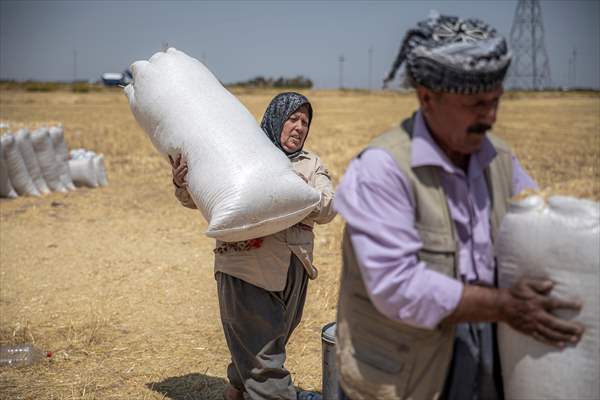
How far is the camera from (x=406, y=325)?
1.93 metres

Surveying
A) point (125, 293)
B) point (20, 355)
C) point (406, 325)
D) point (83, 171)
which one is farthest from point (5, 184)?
point (406, 325)

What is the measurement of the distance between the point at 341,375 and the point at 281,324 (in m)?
1.27

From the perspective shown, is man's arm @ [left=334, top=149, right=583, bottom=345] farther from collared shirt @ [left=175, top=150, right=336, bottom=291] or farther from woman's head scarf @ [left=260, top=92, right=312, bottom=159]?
woman's head scarf @ [left=260, top=92, right=312, bottom=159]

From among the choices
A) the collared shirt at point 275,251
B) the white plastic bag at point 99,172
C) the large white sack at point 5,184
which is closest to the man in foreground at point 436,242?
the collared shirt at point 275,251

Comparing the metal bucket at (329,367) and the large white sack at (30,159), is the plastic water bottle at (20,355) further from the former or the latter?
the large white sack at (30,159)

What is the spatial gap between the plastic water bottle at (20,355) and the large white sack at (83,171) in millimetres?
5773

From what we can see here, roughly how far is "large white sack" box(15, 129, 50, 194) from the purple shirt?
26.8ft

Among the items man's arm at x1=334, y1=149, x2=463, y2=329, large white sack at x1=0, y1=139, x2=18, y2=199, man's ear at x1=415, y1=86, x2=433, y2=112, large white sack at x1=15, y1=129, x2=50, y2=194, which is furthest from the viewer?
large white sack at x1=15, y1=129, x2=50, y2=194

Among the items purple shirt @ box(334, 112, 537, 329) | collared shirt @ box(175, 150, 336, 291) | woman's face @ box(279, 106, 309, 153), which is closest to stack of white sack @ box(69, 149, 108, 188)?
collared shirt @ box(175, 150, 336, 291)

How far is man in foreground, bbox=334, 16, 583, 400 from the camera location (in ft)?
5.91

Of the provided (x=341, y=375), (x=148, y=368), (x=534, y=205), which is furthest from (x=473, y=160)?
(x=148, y=368)

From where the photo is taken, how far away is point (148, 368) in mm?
4434

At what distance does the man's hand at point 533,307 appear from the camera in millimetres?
1801

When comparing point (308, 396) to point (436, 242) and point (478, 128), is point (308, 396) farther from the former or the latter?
point (478, 128)
